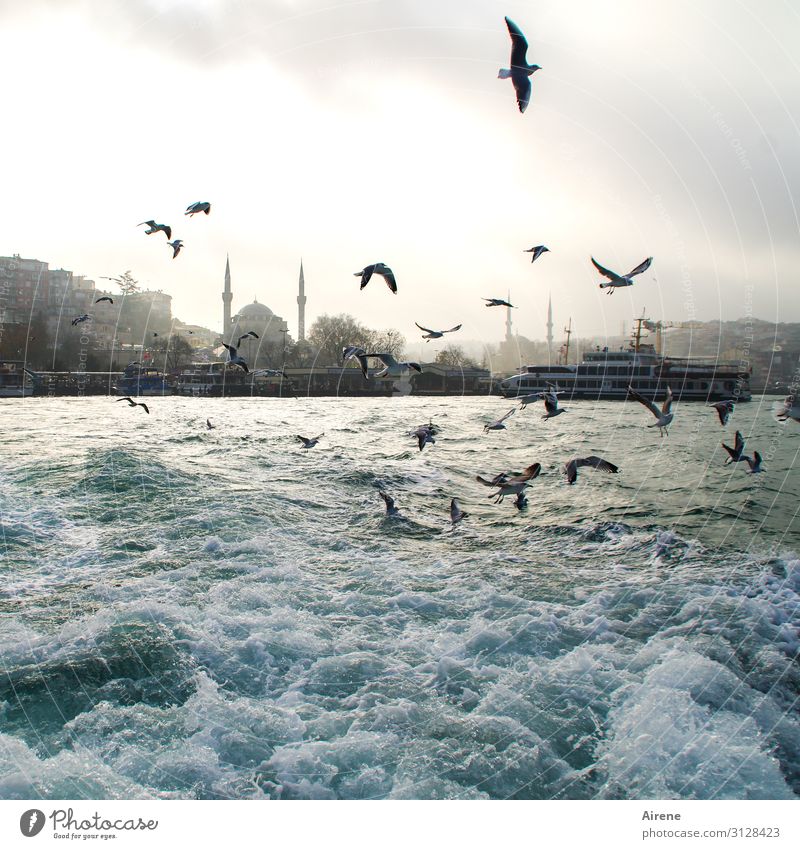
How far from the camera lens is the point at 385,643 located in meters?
6.68

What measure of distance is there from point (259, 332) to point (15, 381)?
41612 millimetres

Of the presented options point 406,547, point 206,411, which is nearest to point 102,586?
point 406,547

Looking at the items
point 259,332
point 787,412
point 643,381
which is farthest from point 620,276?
point 259,332

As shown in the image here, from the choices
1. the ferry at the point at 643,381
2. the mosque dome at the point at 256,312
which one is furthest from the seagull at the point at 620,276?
the mosque dome at the point at 256,312

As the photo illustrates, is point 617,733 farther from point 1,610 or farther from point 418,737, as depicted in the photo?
point 1,610

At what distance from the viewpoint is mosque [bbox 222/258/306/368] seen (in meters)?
67.8

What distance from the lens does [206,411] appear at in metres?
38.7

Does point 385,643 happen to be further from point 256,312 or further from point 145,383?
point 256,312

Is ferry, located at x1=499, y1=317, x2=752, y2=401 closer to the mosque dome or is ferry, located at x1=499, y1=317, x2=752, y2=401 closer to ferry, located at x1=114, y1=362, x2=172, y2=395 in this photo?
ferry, located at x1=114, y1=362, x2=172, y2=395

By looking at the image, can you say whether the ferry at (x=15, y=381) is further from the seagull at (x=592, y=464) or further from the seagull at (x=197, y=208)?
the seagull at (x=592, y=464)

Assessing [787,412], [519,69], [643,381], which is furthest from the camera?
[643,381]

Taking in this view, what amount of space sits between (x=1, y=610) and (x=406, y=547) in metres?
5.82

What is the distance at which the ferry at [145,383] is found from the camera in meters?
54.1

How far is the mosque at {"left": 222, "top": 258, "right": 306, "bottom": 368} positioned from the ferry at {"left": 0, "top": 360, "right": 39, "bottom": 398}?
1811 cm
